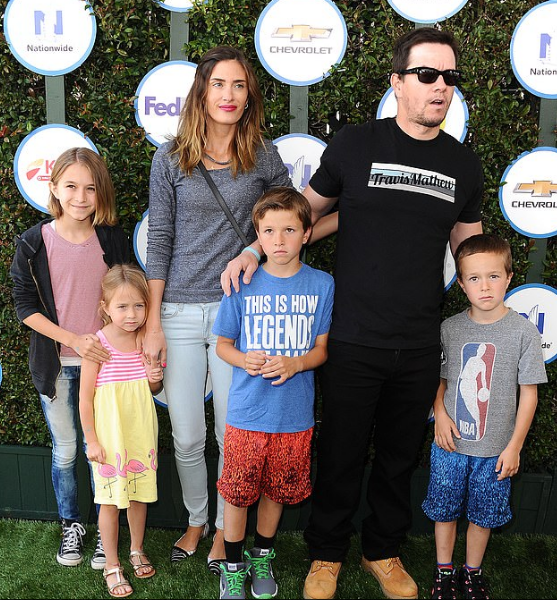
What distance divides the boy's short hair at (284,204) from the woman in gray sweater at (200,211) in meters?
0.19

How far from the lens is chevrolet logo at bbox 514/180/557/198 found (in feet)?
10.2

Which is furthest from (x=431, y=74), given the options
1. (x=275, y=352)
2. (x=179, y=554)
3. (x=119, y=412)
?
(x=179, y=554)

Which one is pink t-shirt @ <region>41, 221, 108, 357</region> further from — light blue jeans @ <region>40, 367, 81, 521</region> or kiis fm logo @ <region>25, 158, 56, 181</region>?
kiis fm logo @ <region>25, 158, 56, 181</region>

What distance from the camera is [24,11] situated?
3043mm

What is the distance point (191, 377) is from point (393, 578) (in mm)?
1231

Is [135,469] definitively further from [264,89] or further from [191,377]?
[264,89]

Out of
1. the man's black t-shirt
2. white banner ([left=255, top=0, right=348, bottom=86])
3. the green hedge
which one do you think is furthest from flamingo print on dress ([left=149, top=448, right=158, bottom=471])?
white banner ([left=255, top=0, right=348, bottom=86])

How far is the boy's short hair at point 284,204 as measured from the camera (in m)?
2.48

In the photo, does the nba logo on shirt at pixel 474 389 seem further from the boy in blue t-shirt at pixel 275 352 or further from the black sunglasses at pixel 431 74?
the black sunglasses at pixel 431 74

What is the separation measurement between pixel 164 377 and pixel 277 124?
1.33 meters

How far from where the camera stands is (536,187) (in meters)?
3.10

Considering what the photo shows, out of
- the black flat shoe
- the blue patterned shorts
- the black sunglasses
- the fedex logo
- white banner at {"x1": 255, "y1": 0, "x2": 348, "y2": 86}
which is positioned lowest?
the black flat shoe

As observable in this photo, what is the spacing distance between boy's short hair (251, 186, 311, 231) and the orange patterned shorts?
84cm

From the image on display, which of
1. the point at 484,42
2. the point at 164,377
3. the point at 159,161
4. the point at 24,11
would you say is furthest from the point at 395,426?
the point at 24,11
